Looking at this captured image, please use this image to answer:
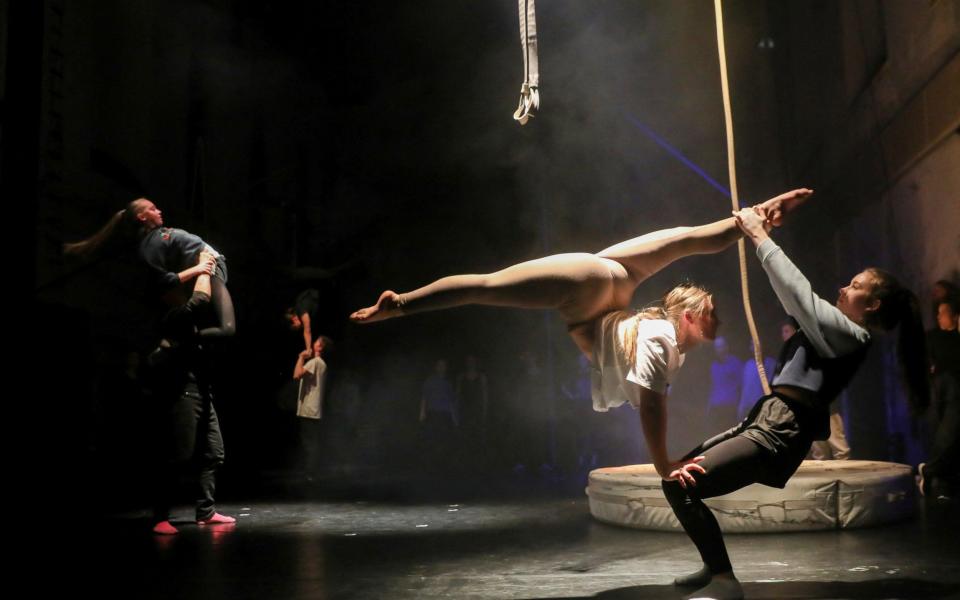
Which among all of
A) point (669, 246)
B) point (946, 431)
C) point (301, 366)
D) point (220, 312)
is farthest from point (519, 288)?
point (301, 366)

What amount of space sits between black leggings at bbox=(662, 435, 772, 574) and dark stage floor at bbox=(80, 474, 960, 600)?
0.22 metres

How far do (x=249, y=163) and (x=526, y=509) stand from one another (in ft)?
22.6

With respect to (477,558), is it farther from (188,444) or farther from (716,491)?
(188,444)

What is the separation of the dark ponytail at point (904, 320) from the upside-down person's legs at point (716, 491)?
571 millimetres

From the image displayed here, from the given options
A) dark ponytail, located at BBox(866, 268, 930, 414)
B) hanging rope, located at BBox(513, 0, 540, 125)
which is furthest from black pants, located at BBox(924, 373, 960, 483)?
hanging rope, located at BBox(513, 0, 540, 125)

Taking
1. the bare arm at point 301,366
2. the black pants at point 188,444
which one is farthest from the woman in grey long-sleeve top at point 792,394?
the bare arm at point 301,366

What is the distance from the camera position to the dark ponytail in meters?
2.61

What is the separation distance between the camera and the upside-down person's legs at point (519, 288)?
2887mm

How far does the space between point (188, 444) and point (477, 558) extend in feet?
5.42

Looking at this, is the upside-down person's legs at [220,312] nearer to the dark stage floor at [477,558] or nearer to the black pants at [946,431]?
the dark stage floor at [477,558]

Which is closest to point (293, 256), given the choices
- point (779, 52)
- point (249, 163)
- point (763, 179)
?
point (249, 163)

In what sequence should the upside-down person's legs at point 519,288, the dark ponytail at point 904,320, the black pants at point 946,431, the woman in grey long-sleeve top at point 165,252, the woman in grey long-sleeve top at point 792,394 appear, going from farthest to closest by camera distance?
the black pants at point 946,431, the woman in grey long-sleeve top at point 165,252, the upside-down person's legs at point 519,288, the dark ponytail at point 904,320, the woman in grey long-sleeve top at point 792,394

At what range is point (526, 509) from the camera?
496 centimetres

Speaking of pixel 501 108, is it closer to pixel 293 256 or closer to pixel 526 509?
pixel 293 256
